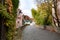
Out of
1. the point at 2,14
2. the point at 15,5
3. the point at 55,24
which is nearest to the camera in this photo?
the point at 2,14

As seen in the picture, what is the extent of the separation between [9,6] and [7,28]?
110cm

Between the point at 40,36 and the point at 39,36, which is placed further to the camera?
the point at 40,36

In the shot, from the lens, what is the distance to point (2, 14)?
7.79m

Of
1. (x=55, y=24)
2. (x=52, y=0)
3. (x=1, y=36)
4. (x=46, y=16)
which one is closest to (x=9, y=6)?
(x=1, y=36)

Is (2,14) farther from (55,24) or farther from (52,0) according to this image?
(55,24)

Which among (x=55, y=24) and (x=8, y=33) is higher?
(x=8, y=33)

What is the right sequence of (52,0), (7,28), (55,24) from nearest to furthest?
(7,28) < (52,0) < (55,24)

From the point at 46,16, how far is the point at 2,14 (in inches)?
1202

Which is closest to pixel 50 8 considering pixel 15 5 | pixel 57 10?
pixel 57 10

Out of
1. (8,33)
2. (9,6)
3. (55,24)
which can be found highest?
(9,6)

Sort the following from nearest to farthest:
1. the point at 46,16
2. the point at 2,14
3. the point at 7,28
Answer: the point at 2,14 → the point at 7,28 → the point at 46,16

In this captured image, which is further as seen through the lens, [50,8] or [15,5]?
[50,8]

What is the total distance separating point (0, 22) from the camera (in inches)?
322

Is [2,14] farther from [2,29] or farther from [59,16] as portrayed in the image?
[59,16]
